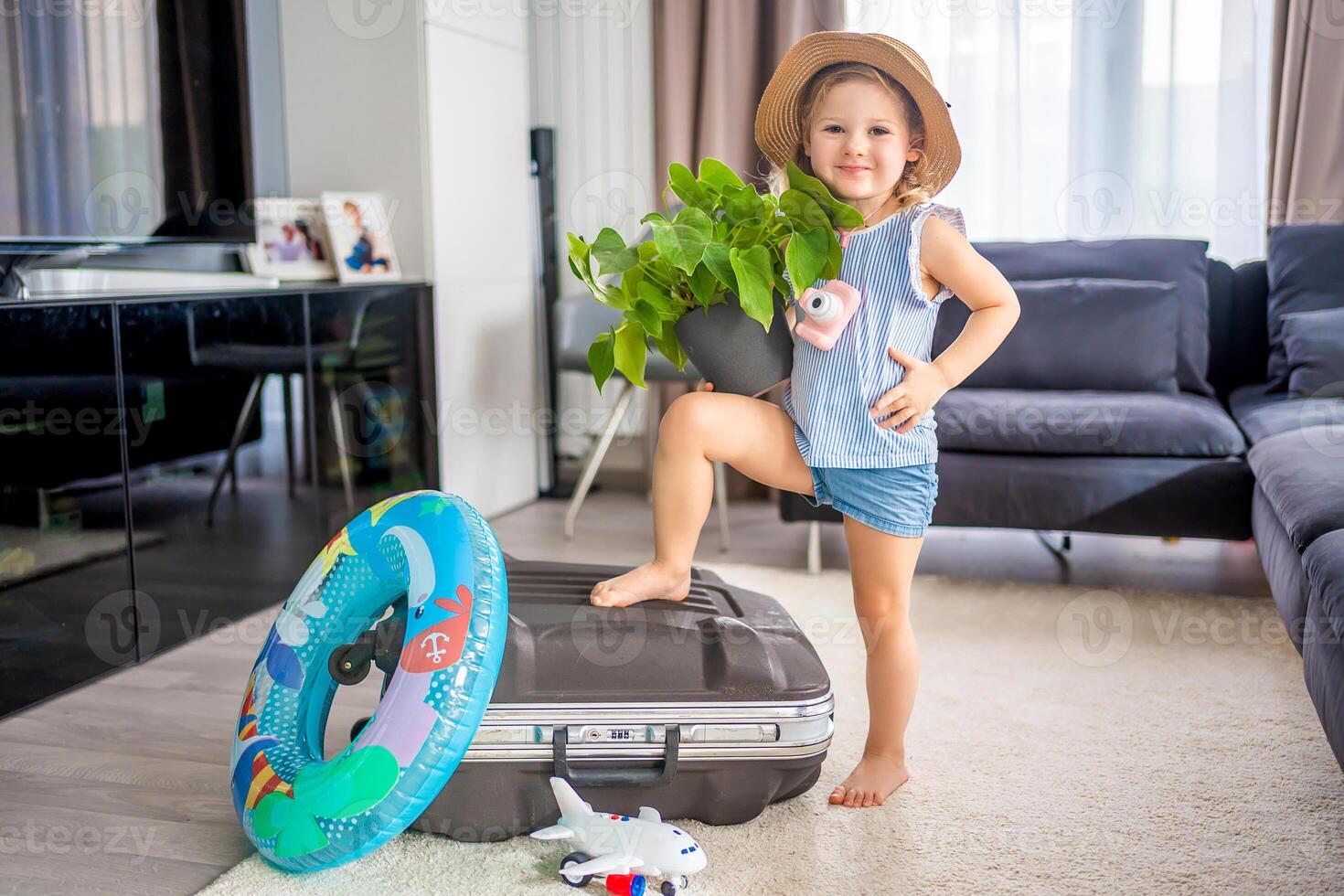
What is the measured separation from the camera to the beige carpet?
1.36 meters

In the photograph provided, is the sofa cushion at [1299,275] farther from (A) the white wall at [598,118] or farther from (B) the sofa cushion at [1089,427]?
(A) the white wall at [598,118]

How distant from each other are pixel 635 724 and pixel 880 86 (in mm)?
883

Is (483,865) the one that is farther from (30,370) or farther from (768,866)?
(30,370)

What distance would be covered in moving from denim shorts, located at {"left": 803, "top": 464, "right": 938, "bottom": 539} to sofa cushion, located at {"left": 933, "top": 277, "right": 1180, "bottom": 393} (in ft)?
4.27

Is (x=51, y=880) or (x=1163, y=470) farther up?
(x=1163, y=470)

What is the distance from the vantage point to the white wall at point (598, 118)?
3.71 meters

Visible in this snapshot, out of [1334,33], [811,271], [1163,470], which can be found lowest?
[1163,470]

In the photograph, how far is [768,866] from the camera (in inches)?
55.0

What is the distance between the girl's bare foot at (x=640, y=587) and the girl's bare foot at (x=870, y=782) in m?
0.35

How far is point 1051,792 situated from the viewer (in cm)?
160

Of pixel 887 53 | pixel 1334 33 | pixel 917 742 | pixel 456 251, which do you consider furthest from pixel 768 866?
pixel 1334 33

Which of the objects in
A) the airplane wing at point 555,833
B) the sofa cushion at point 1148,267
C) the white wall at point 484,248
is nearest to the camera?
the airplane wing at point 555,833

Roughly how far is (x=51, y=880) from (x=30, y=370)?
853 millimetres

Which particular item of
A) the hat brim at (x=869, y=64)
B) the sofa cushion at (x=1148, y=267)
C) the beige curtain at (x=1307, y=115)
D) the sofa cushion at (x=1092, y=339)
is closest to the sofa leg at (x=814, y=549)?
the sofa cushion at (x=1092, y=339)
